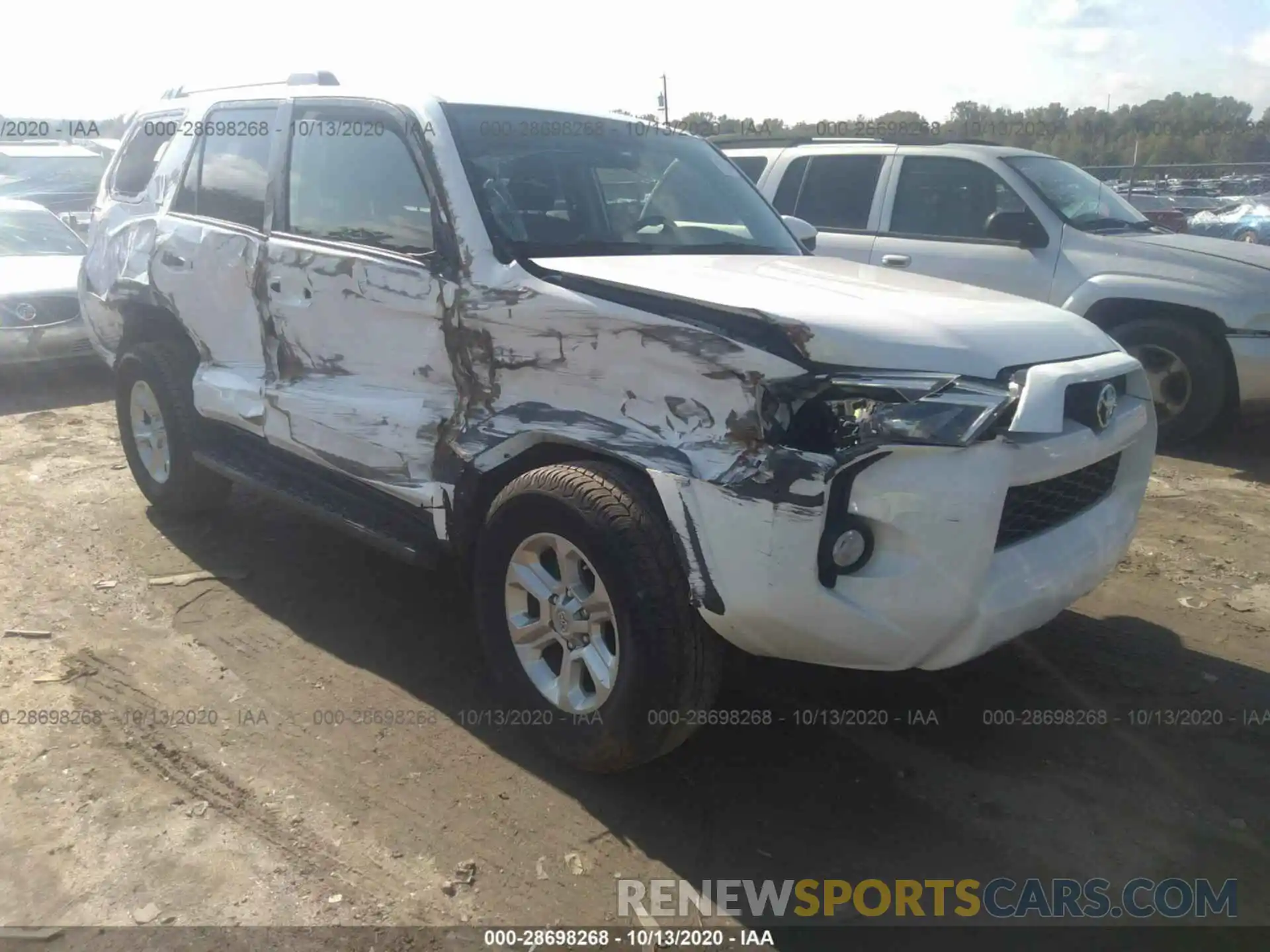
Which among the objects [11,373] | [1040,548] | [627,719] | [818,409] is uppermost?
[818,409]

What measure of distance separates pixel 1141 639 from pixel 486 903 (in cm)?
279

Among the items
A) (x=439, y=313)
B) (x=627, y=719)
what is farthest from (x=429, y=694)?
(x=439, y=313)

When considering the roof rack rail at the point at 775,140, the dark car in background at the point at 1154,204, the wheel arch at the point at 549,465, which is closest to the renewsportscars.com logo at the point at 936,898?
the wheel arch at the point at 549,465

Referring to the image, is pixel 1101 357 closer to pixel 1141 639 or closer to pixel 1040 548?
pixel 1040 548

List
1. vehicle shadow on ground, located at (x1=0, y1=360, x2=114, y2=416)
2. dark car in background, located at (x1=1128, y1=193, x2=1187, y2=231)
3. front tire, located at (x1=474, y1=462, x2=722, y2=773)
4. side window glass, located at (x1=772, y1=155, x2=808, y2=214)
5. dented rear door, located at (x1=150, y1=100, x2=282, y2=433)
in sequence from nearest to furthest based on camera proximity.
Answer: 1. front tire, located at (x1=474, y1=462, x2=722, y2=773)
2. dented rear door, located at (x1=150, y1=100, x2=282, y2=433)
3. side window glass, located at (x1=772, y1=155, x2=808, y2=214)
4. vehicle shadow on ground, located at (x1=0, y1=360, x2=114, y2=416)
5. dark car in background, located at (x1=1128, y1=193, x2=1187, y2=231)

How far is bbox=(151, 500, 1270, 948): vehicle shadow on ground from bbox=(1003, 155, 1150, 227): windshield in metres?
3.69

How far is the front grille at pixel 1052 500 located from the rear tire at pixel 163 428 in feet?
11.9

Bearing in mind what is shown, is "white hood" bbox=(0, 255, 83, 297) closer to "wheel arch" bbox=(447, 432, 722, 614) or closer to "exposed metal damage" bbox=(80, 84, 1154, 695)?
"exposed metal damage" bbox=(80, 84, 1154, 695)

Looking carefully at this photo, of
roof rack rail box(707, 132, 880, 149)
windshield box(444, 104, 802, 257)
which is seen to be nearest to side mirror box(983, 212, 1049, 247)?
roof rack rail box(707, 132, 880, 149)

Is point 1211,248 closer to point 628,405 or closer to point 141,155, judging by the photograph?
point 628,405

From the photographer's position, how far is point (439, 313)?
11.0 feet

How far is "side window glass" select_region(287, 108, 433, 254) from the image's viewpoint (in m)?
3.54

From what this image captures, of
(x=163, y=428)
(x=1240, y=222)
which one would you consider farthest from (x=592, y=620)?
(x=1240, y=222)

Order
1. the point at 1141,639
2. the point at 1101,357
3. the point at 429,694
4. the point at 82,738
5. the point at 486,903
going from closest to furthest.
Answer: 1. the point at 486,903
2. the point at 1101,357
3. the point at 82,738
4. the point at 429,694
5. the point at 1141,639
